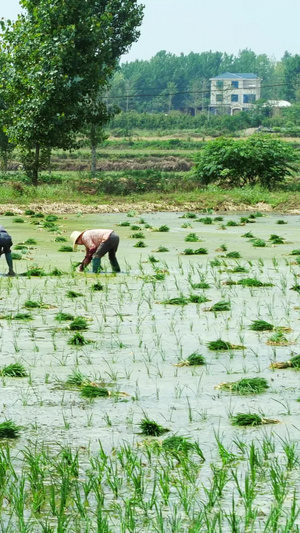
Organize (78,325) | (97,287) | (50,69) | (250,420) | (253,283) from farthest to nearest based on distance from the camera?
1. (50,69)
2. (253,283)
3. (97,287)
4. (78,325)
5. (250,420)

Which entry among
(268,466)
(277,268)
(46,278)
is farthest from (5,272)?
(268,466)

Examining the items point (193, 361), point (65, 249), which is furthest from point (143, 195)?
point (193, 361)

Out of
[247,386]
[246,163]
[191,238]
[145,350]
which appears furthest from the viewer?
[246,163]

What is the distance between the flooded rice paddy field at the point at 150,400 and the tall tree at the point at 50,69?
17.1 meters

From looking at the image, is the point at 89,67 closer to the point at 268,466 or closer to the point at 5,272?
the point at 5,272

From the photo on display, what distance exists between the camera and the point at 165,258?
1723 cm

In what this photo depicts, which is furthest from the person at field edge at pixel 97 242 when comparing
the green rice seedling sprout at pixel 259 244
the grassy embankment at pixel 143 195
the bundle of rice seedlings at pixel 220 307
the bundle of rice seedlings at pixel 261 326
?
the grassy embankment at pixel 143 195

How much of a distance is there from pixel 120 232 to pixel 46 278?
833 centimetres

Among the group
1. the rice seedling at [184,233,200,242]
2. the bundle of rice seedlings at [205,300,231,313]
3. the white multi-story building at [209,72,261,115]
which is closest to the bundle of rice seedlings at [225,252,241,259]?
the rice seedling at [184,233,200,242]

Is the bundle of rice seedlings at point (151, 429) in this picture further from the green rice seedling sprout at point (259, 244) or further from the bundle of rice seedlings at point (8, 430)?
the green rice seedling sprout at point (259, 244)

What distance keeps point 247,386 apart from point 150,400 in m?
A: 0.79

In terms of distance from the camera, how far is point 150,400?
754cm

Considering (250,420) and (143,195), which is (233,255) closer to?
(250,420)

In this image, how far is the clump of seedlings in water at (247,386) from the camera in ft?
25.3
